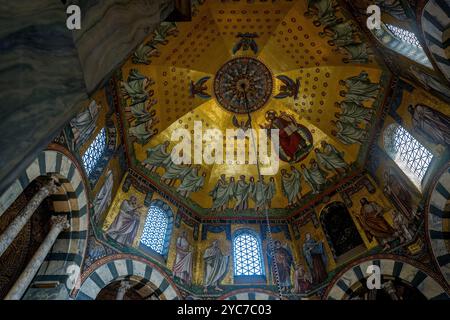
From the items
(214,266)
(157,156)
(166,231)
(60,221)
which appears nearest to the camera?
(60,221)

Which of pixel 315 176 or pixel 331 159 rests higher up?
pixel 331 159

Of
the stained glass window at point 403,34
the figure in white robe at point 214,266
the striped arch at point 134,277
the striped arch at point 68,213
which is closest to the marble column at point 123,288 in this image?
the striped arch at point 134,277

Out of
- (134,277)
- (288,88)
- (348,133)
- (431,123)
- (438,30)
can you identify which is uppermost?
(288,88)

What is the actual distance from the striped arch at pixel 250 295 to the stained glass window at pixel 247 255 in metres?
0.80

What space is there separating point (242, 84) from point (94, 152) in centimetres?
647

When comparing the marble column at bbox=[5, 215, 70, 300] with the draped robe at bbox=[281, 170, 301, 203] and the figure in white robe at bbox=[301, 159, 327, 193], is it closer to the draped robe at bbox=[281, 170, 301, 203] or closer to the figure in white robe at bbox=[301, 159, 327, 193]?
the draped robe at bbox=[281, 170, 301, 203]

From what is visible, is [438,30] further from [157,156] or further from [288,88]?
[157,156]

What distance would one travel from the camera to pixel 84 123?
8.99 m

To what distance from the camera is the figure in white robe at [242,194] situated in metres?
13.4

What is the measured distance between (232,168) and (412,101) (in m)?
6.91

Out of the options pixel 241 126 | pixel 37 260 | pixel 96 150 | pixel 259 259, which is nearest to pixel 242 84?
pixel 241 126

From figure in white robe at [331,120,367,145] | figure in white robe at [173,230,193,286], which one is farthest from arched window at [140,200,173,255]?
figure in white robe at [331,120,367,145]

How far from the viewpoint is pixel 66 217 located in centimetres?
841
